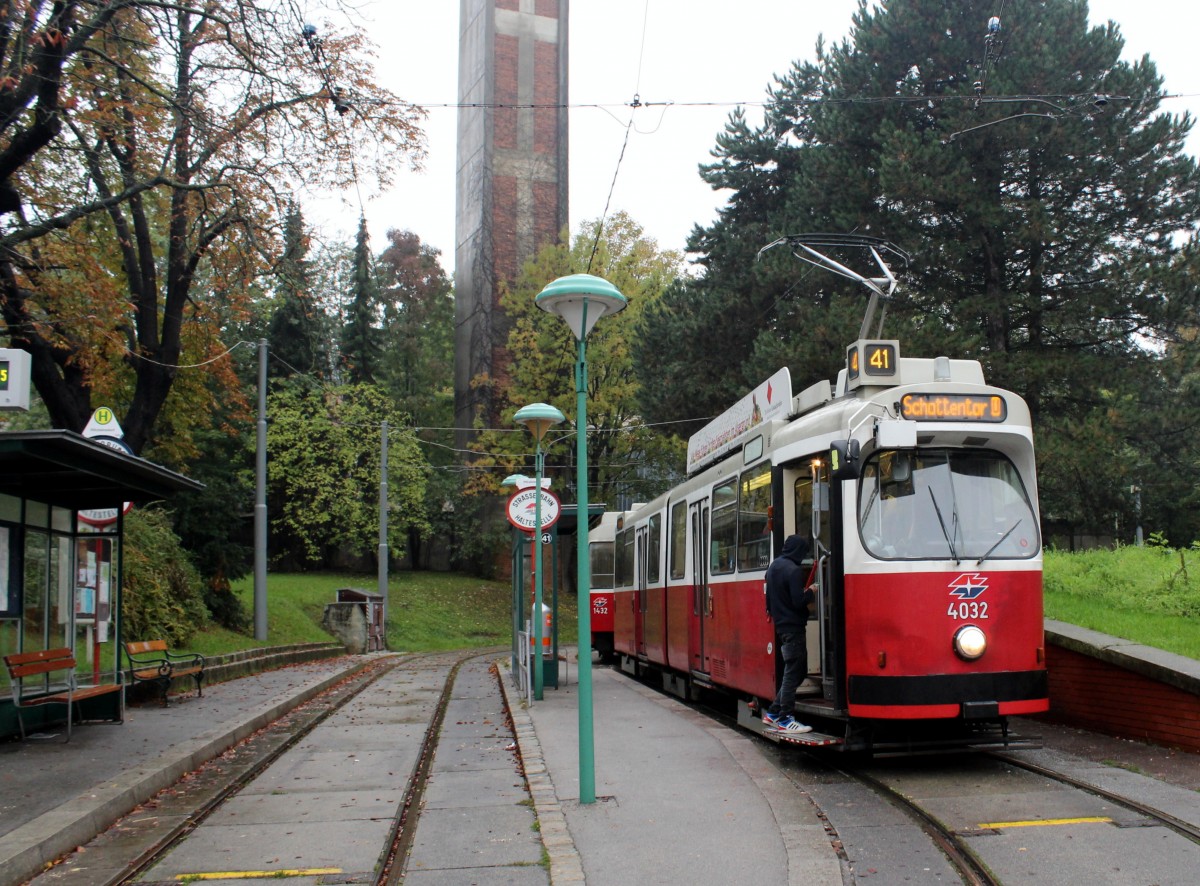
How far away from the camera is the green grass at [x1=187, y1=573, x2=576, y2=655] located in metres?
33.6

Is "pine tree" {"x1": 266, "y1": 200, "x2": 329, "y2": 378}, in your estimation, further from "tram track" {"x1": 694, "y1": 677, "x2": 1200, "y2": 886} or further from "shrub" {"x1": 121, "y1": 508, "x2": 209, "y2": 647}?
"tram track" {"x1": 694, "y1": 677, "x2": 1200, "y2": 886}

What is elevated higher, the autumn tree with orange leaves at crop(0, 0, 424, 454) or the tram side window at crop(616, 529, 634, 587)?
the autumn tree with orange leaves at crop(0, 0, 424, 454)

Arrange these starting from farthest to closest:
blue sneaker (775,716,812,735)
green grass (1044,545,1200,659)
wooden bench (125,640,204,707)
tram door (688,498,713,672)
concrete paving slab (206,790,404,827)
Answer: wooden bench (125,640,204,707), tram door (688,498,713,672), green grass (1044,545,1200,659), blue sneaker (775,716,812,735), concrete paving slab (206,790,404,827)

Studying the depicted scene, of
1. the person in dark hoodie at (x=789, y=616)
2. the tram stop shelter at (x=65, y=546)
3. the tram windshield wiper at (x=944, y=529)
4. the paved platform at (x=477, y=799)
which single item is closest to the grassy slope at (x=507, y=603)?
the tram windshield wiper at (x=944, y=529)

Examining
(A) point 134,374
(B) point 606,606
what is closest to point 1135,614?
(B) point 606,606

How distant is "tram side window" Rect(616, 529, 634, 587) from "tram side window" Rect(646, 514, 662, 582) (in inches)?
85.9

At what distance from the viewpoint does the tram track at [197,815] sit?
6.71 meters

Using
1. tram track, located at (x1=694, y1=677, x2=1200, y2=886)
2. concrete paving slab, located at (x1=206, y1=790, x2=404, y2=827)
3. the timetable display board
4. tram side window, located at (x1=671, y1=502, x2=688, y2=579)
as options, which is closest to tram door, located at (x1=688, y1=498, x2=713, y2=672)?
tram side window, located at (x1=671, y1=502, x2=688, y2=579)

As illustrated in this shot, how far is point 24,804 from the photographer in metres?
8.12

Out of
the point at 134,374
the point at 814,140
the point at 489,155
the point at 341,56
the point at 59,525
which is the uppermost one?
the point at 489,155

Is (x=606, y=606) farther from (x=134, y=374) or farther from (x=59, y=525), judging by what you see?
(x=59, y=525)

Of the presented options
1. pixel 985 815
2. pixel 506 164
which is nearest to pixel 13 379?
pixel 985 815

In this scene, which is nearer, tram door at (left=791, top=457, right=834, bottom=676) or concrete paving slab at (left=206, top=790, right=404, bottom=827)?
concrete paving slab at (left=206, top=790, right=404, bottom=827)

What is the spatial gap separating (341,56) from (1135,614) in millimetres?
12049
